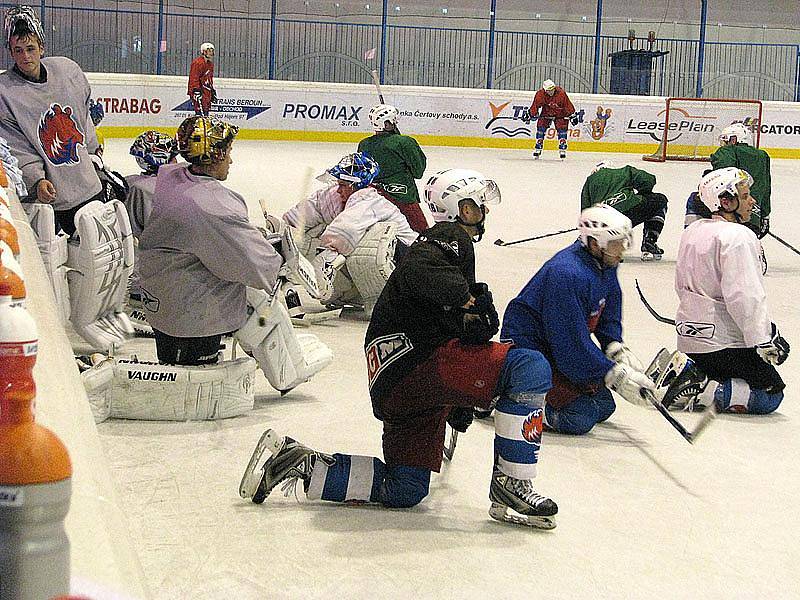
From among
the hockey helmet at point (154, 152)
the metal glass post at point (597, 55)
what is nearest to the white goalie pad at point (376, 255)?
the hockey helmet at point (154, 152)

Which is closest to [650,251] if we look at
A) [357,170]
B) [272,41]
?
[357,170]

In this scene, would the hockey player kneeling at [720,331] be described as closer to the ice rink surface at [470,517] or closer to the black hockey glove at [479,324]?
the ice rink surface at [470,517]

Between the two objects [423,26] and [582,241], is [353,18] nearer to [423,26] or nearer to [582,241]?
[423,26]

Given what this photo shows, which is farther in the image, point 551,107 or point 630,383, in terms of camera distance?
point 551,107

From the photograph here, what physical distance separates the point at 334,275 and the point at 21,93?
2.28m

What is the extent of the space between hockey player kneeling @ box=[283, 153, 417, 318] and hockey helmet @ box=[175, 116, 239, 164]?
2.15 m

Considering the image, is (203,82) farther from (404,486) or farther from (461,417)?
(404,486)

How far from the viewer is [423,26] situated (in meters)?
23.9

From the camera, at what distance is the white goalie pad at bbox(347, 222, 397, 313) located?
21.3 ft

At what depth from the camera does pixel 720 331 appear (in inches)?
194

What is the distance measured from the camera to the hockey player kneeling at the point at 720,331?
480 centimetres

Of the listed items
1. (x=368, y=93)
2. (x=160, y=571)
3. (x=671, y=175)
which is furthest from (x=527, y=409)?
(x=368, y=93)

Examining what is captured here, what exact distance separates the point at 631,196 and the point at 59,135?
5.21 m

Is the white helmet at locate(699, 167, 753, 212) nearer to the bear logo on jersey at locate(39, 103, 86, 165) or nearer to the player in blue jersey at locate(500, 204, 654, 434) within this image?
the player in blue jersey at locate(500, 204, 654, 434)
